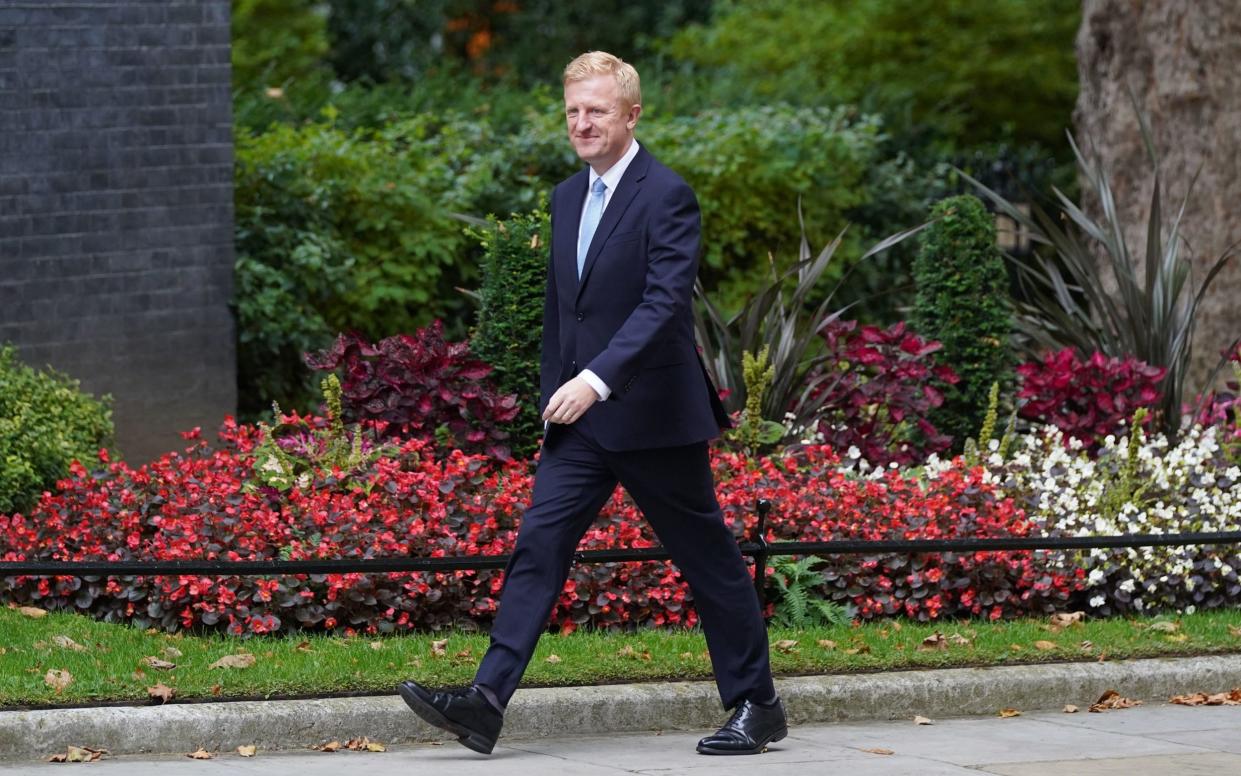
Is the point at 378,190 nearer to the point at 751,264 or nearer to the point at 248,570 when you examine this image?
the point at 751,264

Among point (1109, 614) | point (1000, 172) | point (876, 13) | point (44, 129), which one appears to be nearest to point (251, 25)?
point (876, 13)

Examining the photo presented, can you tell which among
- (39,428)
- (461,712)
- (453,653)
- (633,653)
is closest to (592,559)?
(633,653)

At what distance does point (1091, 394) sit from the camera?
923 centimetres

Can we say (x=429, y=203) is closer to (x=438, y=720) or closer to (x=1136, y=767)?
(x=438, y=720)

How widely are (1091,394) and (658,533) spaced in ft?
13.3

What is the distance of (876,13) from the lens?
20.3 m

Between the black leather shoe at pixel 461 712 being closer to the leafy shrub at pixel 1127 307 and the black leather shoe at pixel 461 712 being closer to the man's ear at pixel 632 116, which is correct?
the man's ear at pixel 632 116

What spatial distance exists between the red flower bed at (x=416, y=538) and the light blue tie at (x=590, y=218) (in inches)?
69.5

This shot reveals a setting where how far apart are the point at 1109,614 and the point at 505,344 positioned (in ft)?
9.20

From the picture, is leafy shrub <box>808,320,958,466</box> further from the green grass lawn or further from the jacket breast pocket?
the jacket breast pocket

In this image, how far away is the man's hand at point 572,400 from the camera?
536 centimetres

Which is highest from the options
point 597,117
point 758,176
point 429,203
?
point 597,117

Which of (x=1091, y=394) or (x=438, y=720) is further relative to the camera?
(x=1091, y=394)

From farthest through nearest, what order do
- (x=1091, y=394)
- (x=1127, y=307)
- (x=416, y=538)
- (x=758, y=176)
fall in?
(x=758, y=176) < (x=1127, y=307) < (x=1091, y=394) < (x=416, y=538)
